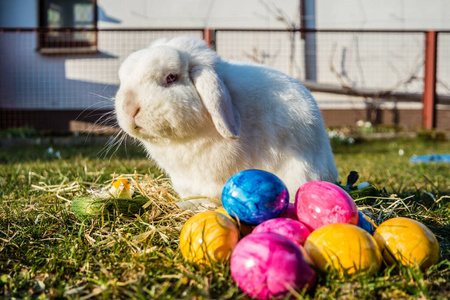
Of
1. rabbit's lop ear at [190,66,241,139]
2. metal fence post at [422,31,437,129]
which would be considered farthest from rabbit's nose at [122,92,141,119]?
metal fence post at [422,31,437,129]

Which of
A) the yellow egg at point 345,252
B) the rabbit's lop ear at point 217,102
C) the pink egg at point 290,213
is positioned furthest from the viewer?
the rabbit's lop ear at point 217,102

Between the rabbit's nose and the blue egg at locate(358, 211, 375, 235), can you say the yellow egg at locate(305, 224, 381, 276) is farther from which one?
the rabbit's nose

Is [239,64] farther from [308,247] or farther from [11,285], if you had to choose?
[11,285]

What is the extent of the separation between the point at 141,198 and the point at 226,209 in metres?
0.56

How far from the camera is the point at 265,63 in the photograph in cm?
718

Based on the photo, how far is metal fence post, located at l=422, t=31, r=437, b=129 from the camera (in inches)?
257

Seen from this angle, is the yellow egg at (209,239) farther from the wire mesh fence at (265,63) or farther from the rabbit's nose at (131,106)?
the wire mesh fence at (265,63)

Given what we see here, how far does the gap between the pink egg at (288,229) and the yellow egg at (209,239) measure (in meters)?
0.11

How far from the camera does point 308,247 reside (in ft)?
4.12

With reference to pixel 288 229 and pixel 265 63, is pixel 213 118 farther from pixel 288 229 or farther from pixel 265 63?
pixel 265 63

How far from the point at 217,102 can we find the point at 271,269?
86 centimetres

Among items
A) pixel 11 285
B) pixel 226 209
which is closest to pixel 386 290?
pixel 226 209

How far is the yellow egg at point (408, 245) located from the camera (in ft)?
4.21

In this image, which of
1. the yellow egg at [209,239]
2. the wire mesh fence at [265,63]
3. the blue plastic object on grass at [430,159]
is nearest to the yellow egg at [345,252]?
the yellow egg at [209,239]
